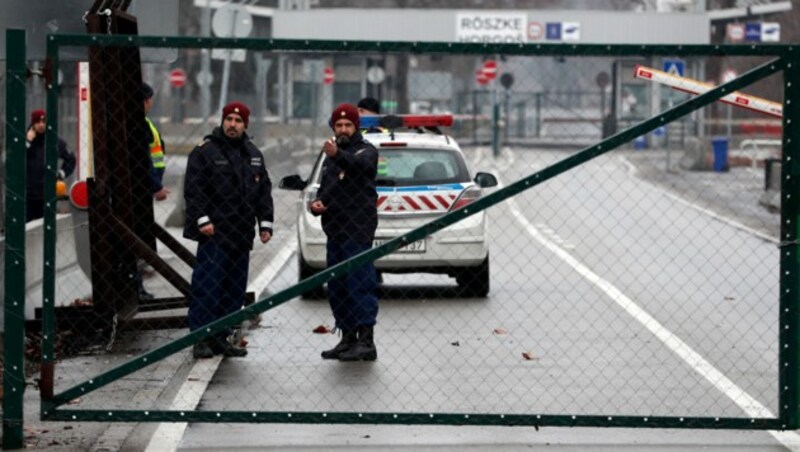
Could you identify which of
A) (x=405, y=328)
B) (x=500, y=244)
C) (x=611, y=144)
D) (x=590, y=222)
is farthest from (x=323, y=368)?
(x=590, y=222)

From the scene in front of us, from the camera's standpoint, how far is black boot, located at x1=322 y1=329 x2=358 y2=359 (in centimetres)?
1319

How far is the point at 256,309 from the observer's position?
29.8 ft

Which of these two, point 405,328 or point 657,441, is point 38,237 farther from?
point 657,441

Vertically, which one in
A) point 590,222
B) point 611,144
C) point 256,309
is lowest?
point 590,222

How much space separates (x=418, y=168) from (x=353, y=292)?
418 centimetres

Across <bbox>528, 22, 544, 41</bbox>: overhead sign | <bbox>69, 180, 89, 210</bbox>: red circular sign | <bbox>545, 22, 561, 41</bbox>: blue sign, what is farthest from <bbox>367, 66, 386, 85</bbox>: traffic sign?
<bbox>69, 180, 89, 210</bbox>: red circular sign

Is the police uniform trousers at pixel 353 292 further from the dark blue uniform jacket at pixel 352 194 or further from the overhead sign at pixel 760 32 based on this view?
the overhead sign at pixel 760 32

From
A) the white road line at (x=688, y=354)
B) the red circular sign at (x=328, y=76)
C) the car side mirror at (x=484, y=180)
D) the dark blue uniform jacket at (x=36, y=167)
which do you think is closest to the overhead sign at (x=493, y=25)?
the red circular sign at (x=328, y=76)

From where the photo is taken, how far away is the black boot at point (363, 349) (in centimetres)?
1309

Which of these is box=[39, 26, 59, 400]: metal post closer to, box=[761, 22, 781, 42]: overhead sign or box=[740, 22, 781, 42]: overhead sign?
box=[740, 22, 781, 42]: overhead sign

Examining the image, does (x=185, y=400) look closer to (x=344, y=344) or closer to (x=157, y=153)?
(x=344, y=344)

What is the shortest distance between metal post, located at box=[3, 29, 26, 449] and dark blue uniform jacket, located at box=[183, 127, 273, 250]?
3.50 meters

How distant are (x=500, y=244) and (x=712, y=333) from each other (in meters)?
9.84

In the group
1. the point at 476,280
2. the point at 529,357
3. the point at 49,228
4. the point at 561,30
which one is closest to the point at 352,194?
the point at 529,357
